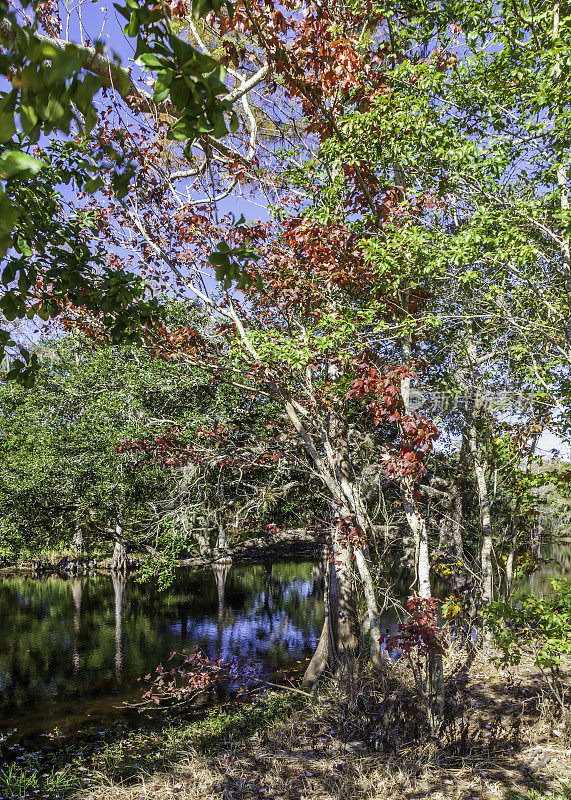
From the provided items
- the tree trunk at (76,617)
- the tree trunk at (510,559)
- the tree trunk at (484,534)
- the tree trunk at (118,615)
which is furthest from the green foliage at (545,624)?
the tree trunk at (76,617)

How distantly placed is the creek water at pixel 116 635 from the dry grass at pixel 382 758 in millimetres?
3102

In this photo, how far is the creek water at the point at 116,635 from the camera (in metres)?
10.5

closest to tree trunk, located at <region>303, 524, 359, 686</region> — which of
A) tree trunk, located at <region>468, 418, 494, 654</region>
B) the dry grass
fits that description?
the dry grass

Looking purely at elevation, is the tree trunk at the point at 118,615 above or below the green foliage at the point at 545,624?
below

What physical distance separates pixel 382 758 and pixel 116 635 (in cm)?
1279

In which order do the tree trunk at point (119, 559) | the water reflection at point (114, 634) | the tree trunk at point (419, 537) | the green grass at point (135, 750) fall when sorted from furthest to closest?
the tree trunk at point (119, 559) → the water reflection at point (114, 634) → the green grass at point (135, 750) → the tree trunk at point (419, 537)

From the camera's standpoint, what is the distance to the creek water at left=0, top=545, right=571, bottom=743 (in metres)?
10.5

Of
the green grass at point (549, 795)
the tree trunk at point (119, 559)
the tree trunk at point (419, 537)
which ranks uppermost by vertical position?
the tree trunk at point (419, 537)

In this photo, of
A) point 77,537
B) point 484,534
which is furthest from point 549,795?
point 77,537

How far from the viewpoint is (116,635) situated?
15.6 m

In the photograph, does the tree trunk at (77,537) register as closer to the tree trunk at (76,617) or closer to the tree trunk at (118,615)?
the tree trunk at (76,617)

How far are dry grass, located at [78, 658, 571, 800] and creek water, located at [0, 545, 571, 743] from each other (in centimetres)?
310

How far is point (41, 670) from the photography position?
12641 millimetres

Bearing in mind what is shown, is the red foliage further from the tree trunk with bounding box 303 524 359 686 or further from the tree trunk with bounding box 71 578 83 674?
the tree trunk with bounding box 71 578 83 674
